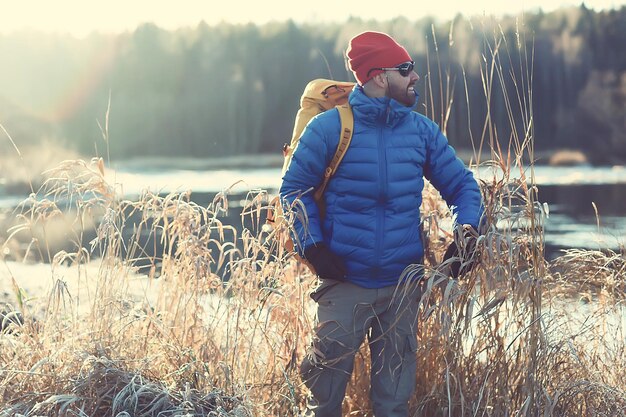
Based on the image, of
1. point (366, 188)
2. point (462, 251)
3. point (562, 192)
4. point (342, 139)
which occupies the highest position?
point (342, 139)

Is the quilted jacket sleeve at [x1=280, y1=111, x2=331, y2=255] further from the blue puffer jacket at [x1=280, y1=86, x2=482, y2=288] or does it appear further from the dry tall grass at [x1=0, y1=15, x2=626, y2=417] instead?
the dry tall grass at [x1=0, y1=15, x2=626, y2=417]

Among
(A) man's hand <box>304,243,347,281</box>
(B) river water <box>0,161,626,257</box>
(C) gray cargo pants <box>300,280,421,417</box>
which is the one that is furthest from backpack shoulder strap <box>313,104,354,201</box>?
(B) river water <box>0,161,626,257</box>

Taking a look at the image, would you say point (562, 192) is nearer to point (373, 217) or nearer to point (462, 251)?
point (462, 251)

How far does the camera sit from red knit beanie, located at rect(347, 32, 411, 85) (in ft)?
10.3

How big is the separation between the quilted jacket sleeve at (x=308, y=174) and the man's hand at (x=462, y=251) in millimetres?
446

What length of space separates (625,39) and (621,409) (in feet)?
132

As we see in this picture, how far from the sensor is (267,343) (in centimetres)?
316

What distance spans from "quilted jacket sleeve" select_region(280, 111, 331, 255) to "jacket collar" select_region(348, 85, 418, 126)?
136mm

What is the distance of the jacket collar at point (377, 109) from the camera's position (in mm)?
3051

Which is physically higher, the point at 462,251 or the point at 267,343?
the point at 462,251

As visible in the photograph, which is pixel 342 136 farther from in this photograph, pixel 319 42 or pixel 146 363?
pixel 319 42

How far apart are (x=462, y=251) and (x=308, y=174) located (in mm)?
591

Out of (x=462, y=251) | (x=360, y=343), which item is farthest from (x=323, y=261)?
(x=462, y=251)

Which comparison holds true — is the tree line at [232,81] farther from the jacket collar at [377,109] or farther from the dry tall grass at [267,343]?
the jacket collar at [377,109]
